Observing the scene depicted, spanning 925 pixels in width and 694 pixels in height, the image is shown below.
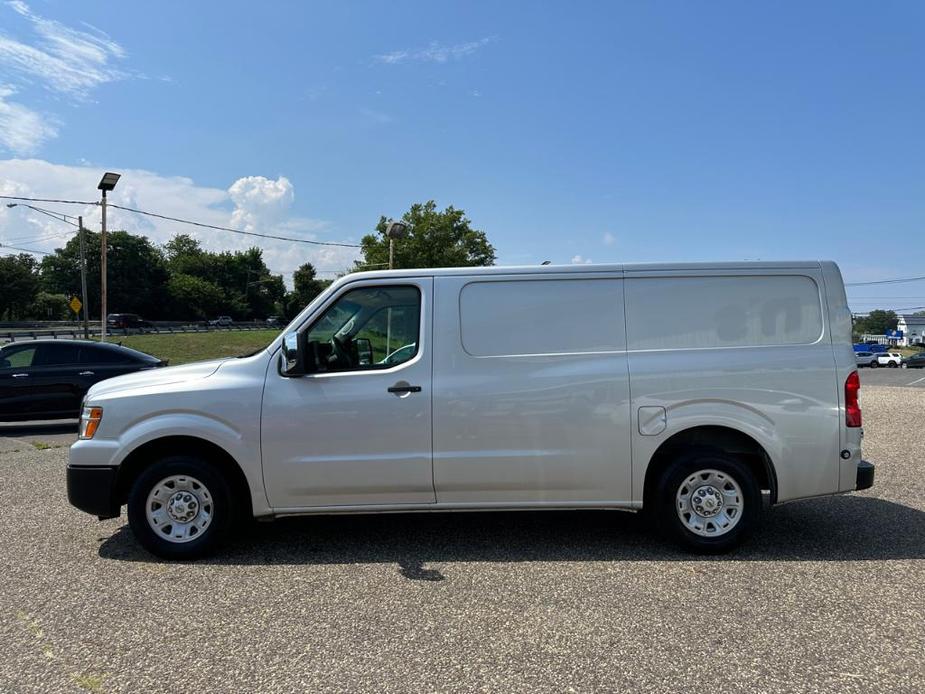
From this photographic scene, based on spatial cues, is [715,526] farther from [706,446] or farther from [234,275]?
[234,275]

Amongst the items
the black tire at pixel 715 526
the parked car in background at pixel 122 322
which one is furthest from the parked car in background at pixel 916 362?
the parked car in background at pixel 122 322

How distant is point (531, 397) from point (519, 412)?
13cm

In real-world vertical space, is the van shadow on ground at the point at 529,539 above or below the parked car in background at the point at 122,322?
below

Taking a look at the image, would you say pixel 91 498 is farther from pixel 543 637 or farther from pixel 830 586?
pixel 830 586

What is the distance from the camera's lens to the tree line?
49.8 meters

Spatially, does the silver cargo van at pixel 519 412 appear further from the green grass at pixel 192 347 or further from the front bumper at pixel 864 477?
the green grass at pixel 192 347

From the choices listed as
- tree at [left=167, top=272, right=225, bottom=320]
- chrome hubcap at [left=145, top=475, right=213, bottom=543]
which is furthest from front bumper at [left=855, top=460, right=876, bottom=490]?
tree at [left=167, top=272, right=225, bottom=320]

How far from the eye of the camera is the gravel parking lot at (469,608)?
3.11 meters

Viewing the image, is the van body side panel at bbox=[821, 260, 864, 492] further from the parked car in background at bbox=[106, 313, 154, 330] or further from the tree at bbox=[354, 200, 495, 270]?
the parked car in background at bbox=[106, 313, 154, 330]

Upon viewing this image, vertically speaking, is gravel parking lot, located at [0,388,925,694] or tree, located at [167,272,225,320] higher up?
tree, located at [167,272,225,320]

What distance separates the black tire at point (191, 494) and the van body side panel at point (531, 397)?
59.3 inches

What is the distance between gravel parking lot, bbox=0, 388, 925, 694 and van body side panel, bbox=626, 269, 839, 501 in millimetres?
732

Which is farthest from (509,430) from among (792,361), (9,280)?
(9,280)

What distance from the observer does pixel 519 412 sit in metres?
4.59
